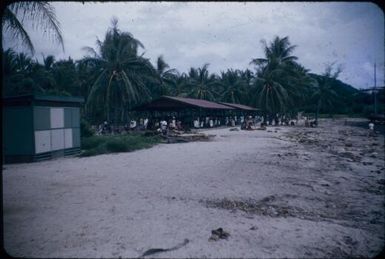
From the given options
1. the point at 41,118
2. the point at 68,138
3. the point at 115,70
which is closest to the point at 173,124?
the point at 115,70

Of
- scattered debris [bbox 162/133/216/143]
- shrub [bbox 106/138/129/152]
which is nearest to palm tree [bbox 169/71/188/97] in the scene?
scattered debris [bbox 162/133/216/143]

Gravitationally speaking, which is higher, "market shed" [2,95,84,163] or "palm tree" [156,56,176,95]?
"palm tree" [156,56,176,95]

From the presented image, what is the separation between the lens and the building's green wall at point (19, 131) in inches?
424

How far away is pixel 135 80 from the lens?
957 inches

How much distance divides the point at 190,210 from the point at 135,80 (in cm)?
2040

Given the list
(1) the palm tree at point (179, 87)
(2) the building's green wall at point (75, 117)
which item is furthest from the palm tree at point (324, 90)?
(2) the building's green wall at point (75, 117)

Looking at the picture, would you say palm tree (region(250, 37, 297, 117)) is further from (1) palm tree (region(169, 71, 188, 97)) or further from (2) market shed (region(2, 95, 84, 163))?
(2) market shed (region(2, 95, 84, 163))

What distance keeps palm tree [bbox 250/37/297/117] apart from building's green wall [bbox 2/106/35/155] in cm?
2946

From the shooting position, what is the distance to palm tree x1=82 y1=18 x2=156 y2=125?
2319 centimetres

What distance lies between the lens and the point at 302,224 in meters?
4.72

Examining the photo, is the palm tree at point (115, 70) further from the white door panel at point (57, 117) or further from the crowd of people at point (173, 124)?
the white door panel at point (57, 117)

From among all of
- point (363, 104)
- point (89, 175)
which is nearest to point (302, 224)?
point (89, 175)

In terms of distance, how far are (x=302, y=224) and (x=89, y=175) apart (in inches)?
234

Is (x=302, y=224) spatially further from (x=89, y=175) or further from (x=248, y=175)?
(x=89, y=175)
